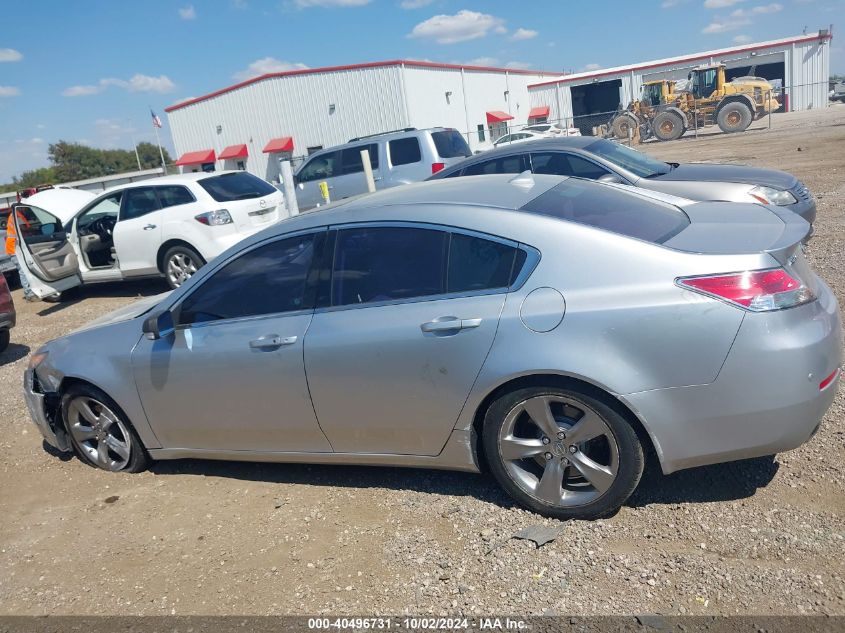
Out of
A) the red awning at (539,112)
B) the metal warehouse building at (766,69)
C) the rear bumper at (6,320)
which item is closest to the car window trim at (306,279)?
the rear bumper at (6,320)

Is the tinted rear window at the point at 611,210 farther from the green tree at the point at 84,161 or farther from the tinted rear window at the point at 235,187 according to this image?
the green tree at the point at 84,161

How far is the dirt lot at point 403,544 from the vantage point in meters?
2.89

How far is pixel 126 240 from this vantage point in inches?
401

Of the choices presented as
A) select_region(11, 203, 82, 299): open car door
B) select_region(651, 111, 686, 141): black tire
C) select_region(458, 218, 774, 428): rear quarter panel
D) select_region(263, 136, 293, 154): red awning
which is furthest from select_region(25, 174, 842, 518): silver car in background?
select_region(263, 136, 293, 154): red awning

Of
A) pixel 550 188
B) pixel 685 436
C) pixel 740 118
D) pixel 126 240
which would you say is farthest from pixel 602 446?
pixel 740 118

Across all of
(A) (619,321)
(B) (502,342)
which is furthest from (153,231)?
(A) (619,321)

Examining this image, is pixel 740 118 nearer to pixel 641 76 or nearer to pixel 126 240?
pixel 641 76

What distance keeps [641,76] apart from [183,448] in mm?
49100

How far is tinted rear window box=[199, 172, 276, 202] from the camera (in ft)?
32.7

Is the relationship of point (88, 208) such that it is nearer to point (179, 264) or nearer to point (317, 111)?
point (179, 264)

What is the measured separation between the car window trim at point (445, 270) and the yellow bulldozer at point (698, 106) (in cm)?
3187

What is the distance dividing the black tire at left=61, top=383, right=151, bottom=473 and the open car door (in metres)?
6.08

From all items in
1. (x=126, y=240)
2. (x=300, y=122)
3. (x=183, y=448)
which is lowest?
(x=183, y=448)

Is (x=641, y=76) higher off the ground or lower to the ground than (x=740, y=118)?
higher
